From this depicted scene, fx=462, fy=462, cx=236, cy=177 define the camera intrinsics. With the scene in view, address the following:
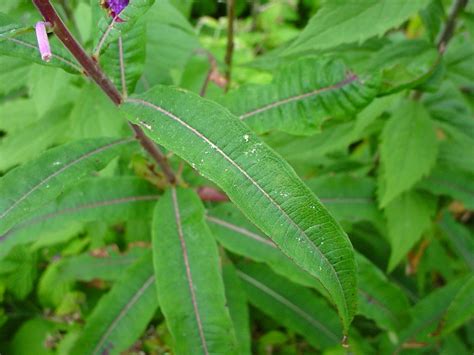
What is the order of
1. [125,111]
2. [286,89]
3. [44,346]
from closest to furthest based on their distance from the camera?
[125,111] < [286,89] < [44,346]

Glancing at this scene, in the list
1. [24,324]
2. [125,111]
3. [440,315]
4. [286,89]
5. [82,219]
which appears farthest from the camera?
[24,324]

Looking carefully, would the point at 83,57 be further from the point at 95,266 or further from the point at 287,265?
the point at 95,266

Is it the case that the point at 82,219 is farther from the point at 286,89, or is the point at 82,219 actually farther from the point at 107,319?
the point at 286,89

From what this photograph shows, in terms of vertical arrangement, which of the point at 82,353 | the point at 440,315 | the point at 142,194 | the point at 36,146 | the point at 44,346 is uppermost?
the point at 36,146

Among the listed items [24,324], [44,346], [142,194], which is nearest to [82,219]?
[142,194]


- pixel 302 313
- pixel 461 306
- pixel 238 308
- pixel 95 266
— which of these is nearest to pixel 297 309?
pixel 302 313

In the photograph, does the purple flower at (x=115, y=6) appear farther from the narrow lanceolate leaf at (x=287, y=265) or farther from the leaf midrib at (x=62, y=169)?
the narrow lanceolate leaf at (x=287, y=265)
